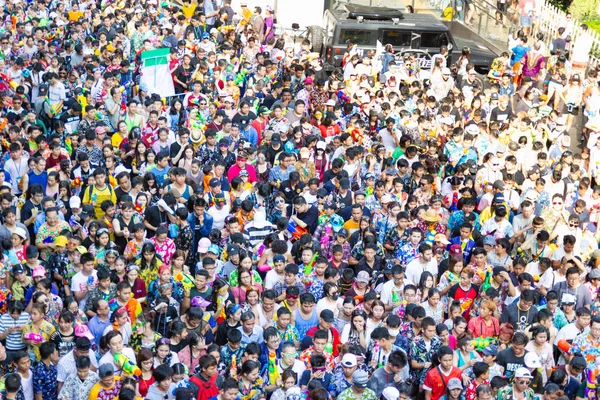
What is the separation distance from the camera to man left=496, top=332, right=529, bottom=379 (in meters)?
11.4

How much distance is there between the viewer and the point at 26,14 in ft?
78.0

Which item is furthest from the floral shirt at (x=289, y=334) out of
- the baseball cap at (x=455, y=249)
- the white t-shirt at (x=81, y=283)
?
the baseball cap at (x=455, y=249)

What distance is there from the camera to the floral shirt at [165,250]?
12.9m

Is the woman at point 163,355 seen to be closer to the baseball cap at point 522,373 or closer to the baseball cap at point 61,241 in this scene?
the baseball cap at point 61,241

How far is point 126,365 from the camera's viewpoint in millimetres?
10664

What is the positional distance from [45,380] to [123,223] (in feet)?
10.1

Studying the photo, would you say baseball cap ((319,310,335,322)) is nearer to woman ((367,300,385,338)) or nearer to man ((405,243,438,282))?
woman ((367,300,385,338))

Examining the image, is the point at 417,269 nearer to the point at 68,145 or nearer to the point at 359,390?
the point at 359,390

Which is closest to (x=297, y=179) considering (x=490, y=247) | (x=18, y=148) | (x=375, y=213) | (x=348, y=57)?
(x=375, y=213)

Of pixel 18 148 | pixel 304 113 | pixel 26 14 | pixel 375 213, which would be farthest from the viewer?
pixel 26 14

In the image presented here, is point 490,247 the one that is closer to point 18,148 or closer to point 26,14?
point 18,148

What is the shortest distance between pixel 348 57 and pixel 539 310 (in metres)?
10.4

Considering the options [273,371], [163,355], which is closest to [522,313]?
[273,371]

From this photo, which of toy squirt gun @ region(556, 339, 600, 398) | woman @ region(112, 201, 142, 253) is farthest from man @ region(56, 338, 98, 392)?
toy squirt gun @ region(556, 339, 600, 398)
